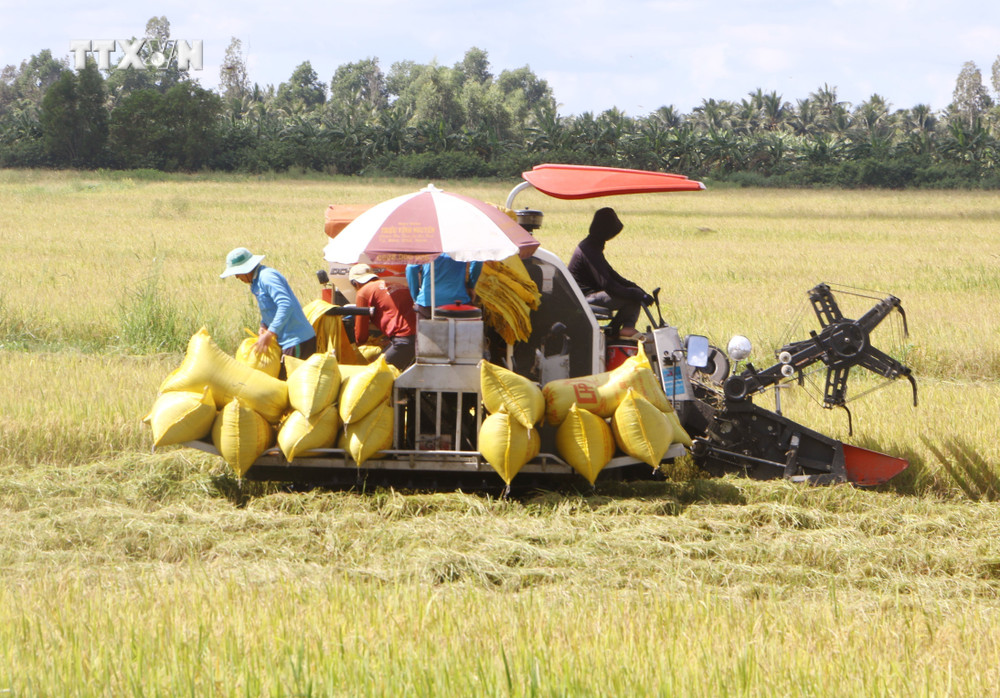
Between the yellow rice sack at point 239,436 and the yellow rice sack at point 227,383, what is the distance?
0.16 metres

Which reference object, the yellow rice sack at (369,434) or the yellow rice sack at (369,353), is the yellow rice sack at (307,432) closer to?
the yellow rice sack at (369,434)

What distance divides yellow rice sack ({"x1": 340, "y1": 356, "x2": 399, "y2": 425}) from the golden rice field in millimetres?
522

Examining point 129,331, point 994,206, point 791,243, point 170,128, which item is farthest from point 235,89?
point 129,331

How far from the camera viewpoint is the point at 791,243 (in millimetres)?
24547

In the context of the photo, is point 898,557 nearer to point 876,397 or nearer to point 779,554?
point 779,554

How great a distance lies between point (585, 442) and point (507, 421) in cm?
50

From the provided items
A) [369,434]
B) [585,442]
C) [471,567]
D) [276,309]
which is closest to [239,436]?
[369,434]

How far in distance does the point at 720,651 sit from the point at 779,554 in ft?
5.92

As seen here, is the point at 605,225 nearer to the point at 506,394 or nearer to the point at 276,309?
the point at 506,394

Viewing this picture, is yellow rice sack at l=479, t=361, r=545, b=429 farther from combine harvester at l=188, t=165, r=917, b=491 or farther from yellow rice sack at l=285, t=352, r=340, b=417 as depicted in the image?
yellow rice sack at l=285, t=352, r=340, b=417

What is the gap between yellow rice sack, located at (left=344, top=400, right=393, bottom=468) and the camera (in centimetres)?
643

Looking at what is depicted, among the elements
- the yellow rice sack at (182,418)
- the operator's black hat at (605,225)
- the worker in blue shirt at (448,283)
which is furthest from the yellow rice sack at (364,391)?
the operator's black hat at (605,225)

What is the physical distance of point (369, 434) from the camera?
21.3ft

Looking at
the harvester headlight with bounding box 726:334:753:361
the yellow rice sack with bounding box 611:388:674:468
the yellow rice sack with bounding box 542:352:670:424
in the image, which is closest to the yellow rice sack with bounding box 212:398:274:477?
the yellow rice sack with bounding box 542:352:670:424
